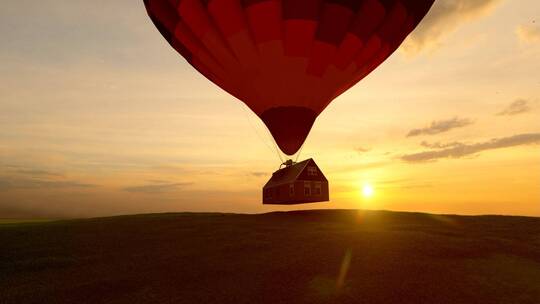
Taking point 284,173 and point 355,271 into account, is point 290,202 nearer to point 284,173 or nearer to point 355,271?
point 284,173

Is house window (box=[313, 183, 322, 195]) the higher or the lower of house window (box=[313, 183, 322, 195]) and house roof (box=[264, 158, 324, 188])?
the lower

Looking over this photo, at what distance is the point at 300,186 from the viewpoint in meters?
29.1

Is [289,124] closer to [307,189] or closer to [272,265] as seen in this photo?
[272,265]

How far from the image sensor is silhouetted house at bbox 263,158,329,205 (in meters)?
27.4

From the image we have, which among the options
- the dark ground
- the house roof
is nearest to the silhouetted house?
the house roof

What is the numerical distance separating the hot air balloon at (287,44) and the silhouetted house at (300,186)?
661cm

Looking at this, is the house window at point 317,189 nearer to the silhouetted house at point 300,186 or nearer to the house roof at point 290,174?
the silhouetted house at point 300,186

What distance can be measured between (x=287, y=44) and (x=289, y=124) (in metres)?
4.24

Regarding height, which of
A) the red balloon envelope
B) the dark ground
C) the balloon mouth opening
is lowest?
the dark ground

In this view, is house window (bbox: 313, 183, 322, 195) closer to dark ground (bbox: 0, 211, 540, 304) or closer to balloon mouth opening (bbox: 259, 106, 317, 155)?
dark ground (bbox: 0, 211, 540, 304)

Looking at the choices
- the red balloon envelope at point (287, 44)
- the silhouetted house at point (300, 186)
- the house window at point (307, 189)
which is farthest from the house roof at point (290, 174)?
the red balloon envelope at point (287, 44)

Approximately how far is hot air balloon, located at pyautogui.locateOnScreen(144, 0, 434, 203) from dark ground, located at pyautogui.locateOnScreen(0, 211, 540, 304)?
6.72 meters

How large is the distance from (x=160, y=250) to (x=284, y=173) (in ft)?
42.7

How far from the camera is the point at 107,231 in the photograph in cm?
2975
